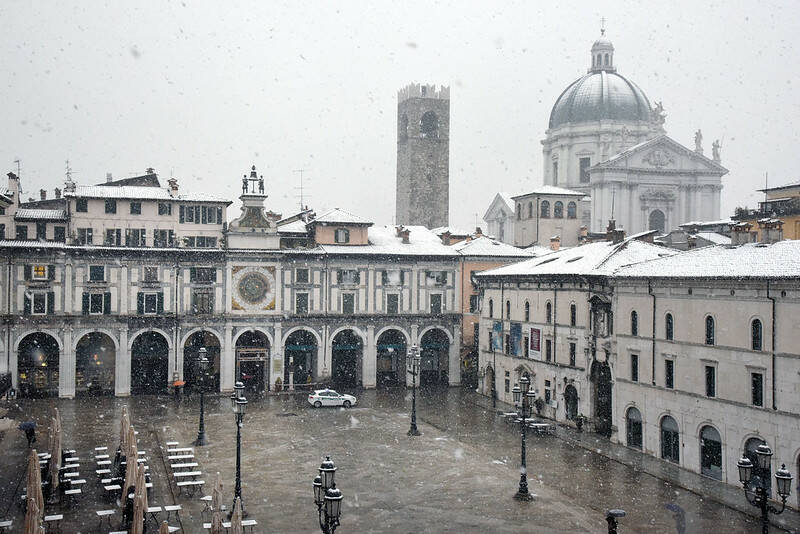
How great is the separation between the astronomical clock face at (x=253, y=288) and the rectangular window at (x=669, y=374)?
29280 millimetres

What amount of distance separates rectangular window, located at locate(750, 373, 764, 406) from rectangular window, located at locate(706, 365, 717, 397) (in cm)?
206

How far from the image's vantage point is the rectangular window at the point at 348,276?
197ft

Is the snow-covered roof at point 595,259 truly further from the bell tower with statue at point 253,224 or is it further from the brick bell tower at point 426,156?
the brick bell tower at point 426,156

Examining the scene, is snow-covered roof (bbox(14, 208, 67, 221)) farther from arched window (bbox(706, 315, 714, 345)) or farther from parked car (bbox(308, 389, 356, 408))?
arched window (bbox(706, 315, 714, 345))

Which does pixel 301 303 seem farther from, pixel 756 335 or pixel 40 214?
pixel 756 335

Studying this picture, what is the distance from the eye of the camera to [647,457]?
37.8 metres

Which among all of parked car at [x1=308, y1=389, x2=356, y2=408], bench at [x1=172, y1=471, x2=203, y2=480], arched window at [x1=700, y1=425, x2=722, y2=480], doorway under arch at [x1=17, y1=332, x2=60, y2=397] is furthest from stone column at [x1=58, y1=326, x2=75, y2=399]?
arched window at [x1=700, y1=425, x2=722, y2=480]

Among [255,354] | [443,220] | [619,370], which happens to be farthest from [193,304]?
[443,220]

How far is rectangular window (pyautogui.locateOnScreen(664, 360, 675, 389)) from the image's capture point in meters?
37.1

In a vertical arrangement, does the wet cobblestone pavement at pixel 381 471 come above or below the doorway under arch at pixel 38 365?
below

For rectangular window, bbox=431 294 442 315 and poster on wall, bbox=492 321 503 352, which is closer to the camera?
poster on wall, bbox=492 321 503 352

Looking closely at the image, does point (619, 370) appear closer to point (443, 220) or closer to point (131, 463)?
point (131, 463)

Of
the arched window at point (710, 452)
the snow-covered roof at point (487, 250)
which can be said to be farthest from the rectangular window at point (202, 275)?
the arched window at point (710, 452)

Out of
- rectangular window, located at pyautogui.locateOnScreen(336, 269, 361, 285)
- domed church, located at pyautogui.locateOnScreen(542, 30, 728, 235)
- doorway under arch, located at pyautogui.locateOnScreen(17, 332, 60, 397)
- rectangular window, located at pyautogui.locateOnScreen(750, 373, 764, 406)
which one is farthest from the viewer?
domed church, located at pyautogui.locateOnScreen(542, 30, 728, 235)
